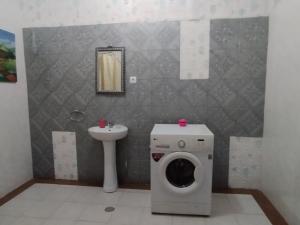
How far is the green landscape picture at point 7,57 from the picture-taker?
2225 mm

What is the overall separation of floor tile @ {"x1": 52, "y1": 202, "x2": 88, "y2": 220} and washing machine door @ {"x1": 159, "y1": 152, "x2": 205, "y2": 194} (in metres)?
0.90

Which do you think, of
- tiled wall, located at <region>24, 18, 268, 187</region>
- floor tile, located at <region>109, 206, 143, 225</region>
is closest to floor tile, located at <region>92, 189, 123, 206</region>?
floor tile, located at <region>109, 206, 143, 225</region>

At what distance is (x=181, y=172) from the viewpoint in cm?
206

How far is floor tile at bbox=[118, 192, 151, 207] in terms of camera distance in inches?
86.2

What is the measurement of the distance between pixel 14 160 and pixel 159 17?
Answer: 2.37 metres

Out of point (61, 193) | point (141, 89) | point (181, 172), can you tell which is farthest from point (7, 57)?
point (181, 172)

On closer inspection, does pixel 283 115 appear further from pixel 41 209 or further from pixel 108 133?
pixel 41 209

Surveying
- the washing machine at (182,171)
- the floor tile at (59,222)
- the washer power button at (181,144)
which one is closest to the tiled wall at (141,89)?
the washing machine at (182,171)

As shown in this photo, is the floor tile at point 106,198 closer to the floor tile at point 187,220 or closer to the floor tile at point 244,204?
the floor tile at point 187,220

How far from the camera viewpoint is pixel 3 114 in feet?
7.48

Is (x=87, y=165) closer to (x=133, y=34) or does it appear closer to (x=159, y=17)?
(x=133, y=34)

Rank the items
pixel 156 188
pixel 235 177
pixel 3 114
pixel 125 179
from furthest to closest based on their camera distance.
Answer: pixel 125 179, pixel 235 177, pixel 3 114, pixel 156 188

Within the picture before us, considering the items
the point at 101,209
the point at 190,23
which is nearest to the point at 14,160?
the point at 101,209

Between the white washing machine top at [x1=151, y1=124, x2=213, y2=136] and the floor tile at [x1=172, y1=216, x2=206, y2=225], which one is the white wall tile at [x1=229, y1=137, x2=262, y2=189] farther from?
the floor tile at [x1=172, y1=216, x2=206, y2=225]
